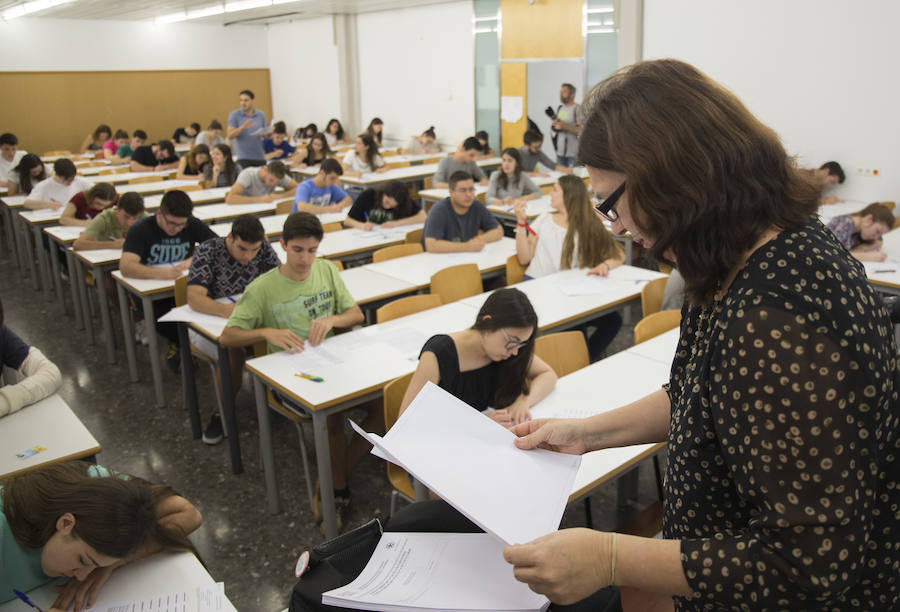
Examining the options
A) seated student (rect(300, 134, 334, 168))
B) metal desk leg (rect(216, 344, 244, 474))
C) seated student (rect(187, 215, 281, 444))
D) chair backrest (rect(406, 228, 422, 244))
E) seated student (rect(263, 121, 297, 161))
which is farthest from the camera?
seated student (rect(263, 121, 297, 161))

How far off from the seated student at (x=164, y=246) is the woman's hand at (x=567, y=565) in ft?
12.7

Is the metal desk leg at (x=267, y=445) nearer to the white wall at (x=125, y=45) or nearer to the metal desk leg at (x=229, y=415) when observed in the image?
the metal desk leg at (x=229, y=415)

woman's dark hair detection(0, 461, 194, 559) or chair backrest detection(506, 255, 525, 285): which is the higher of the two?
woman's dark hair detection(0, 461, 194, 559)

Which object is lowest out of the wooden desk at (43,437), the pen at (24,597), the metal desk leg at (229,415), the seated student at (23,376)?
the metal desk leg at (229,415)

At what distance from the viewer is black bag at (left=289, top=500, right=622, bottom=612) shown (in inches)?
42.3

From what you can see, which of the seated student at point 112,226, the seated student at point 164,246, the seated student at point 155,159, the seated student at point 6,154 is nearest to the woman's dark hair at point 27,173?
the seated student at point 6,154

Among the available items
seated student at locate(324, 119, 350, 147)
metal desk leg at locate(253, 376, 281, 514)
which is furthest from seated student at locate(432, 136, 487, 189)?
seated student at locate(324, 119, 350, 147)

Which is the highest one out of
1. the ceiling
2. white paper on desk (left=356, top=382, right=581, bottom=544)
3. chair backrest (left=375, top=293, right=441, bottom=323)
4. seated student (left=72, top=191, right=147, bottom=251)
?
the ceiling

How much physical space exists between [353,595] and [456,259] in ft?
12.5

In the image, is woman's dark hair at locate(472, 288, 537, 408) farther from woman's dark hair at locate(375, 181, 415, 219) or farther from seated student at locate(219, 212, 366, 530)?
woman's dark hair at locate(375, 181, 415, 219)

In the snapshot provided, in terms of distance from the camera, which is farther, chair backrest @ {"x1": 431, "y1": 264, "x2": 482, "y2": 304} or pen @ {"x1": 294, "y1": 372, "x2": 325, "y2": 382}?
chair backrest @ {"x1": 431, "y1": 264, "x2": 482, "y2": 304}

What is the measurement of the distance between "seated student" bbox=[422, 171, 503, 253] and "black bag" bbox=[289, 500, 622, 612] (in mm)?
3666

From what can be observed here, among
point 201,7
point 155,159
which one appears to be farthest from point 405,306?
point 201,7

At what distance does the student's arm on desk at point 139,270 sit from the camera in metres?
4.24
